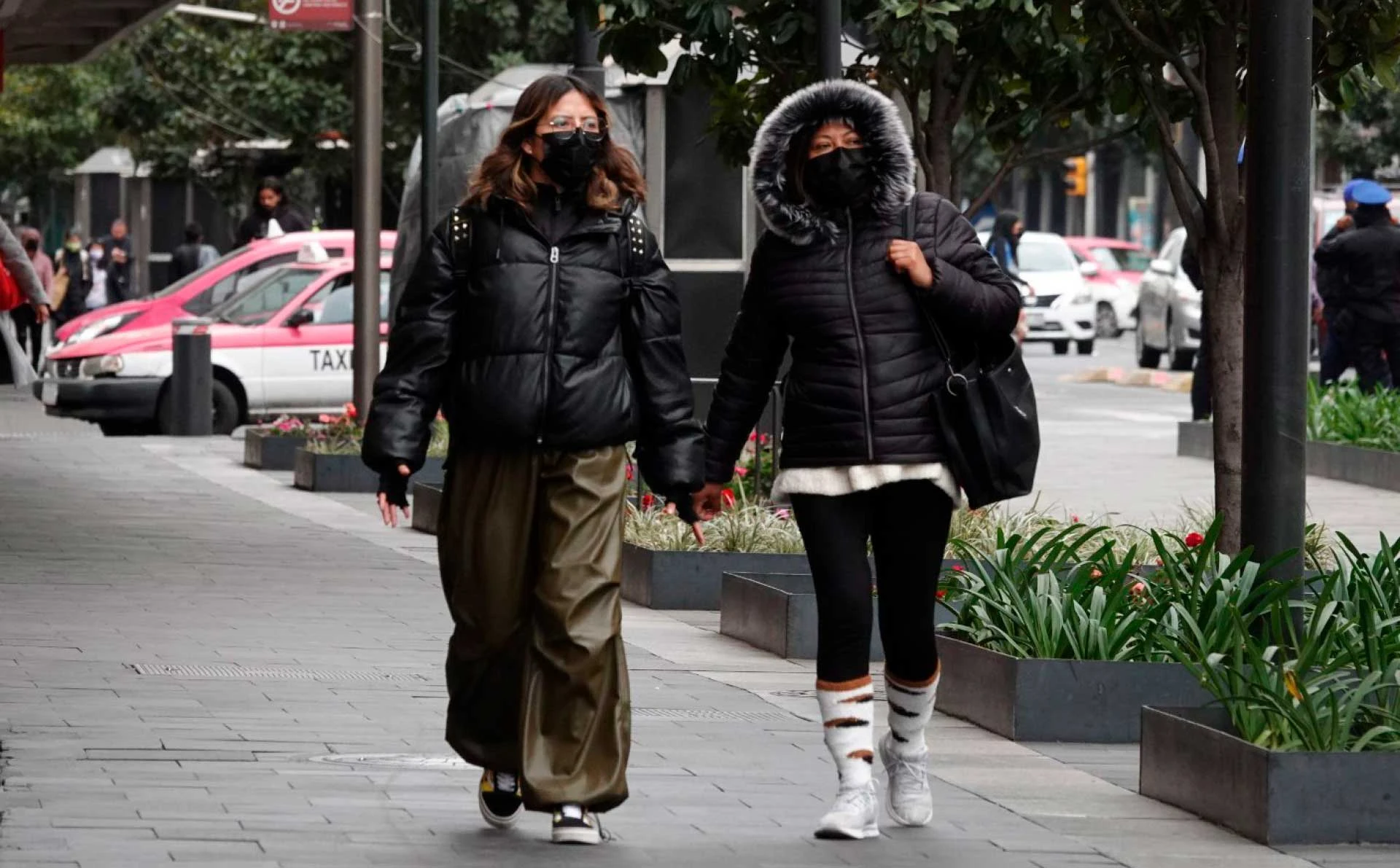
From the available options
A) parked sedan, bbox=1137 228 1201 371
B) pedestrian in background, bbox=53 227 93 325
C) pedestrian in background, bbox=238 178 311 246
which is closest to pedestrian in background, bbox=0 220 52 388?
pedestrian in background, bbox=238 178 311 246

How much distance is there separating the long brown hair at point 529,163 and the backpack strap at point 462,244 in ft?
0.16

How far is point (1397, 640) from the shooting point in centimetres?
718

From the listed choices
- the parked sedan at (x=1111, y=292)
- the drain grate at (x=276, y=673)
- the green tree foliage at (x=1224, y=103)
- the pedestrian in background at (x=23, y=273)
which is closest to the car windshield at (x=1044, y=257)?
the parked sedan at (x=1111, y=292)

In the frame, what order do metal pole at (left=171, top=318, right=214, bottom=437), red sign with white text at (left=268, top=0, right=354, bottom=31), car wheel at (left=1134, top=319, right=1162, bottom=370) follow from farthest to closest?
car wheel at (left=1134, top=319, right=1162, bottom=370) → metal pole at (left=171, top=318, right=214, bottom=437) → red sign with white text at (left=268, top=0, right=354, bottom=31)

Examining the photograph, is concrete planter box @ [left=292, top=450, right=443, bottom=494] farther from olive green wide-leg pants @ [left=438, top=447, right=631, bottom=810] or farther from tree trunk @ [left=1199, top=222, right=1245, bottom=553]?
olive green wide-leg pants @ [left=438, top=447, right=631, bottom=810]

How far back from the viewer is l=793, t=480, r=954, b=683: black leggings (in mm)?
6570

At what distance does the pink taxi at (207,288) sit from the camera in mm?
22953

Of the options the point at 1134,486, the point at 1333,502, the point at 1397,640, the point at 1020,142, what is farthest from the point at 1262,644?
the point at 1134,486

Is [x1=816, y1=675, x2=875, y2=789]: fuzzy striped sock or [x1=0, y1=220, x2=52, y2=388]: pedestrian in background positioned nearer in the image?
[x1=816, y1=675, x2=875, y2=789]: fuzzy striped sock

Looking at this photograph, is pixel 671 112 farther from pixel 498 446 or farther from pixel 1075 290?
pixel 1075 290

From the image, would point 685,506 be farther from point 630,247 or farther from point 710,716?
point 710,716

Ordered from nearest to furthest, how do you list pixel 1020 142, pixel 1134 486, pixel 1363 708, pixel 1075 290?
1. pixel 1363 708
2. pixel 1020 142
3. pixel 1134 486
4. pixel 1075 290

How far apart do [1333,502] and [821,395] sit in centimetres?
1043

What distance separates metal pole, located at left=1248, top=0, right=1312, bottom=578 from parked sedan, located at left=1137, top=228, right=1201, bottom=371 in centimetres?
2332
